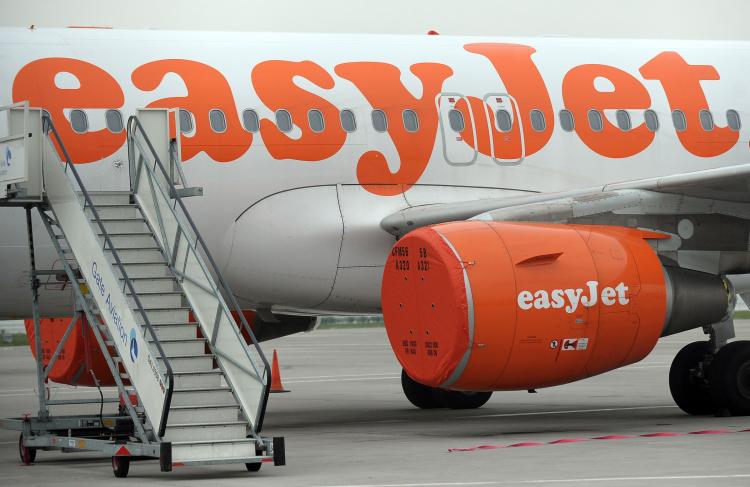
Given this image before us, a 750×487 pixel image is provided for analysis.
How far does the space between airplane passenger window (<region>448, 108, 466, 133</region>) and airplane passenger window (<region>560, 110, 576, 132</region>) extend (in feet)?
4.18

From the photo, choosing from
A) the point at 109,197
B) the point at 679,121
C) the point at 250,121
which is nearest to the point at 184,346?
the point at 109,197

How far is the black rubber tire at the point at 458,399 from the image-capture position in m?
19.3

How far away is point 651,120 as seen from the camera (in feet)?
57.5

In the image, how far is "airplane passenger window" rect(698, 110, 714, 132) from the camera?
17833 mm

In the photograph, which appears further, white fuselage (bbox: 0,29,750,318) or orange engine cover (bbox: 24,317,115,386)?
orange engine cover (bbox: 24,317,115,386)

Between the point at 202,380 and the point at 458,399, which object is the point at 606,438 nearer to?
the point at 202,380

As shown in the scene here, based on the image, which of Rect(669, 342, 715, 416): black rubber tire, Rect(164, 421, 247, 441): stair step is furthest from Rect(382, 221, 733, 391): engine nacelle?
Rect(164, 421, 247, 441): stair step

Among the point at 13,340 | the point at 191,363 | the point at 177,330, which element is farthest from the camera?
the point at 13,340

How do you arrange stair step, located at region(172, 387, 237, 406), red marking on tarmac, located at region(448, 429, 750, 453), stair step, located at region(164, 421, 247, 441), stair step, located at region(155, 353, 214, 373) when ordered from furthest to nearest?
red marking on tarmac, located at region(448, 429, 750, 453) → stair step, located at region(155, 353, 214, 373) → stair step, located at region(172, 387, 237, 406) → stair step, located at region(164, 421, 247, 441)

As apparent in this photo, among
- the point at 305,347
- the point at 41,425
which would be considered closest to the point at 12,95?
the point at 41,425

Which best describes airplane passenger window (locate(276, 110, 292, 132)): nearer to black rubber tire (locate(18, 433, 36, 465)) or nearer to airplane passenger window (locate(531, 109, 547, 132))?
airplane passenger window (locate(531, 109, 547, 132))

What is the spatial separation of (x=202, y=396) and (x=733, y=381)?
6.59 m

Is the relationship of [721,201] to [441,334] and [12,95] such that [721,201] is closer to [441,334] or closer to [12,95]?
[441,334]

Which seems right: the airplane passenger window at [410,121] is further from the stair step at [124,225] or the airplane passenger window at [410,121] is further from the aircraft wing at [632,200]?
the stair step at [124,225]
